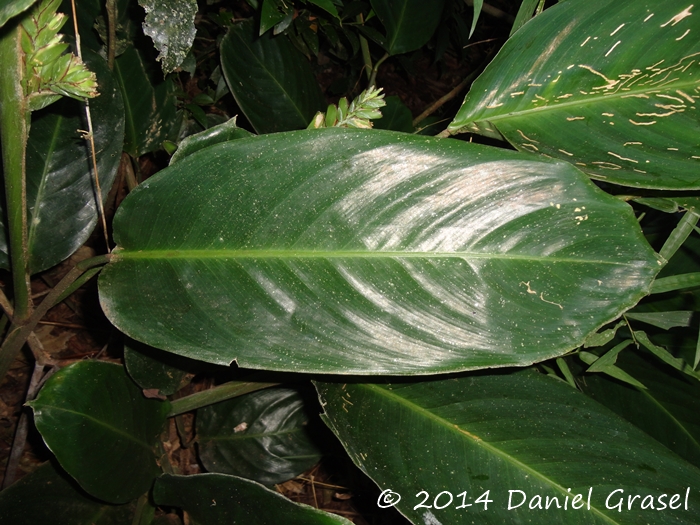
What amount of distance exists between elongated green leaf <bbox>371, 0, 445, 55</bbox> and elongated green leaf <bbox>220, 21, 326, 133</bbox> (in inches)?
12.2

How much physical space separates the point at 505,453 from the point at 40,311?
2.60 ft

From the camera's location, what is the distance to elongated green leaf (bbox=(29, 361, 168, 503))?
750 millimetres

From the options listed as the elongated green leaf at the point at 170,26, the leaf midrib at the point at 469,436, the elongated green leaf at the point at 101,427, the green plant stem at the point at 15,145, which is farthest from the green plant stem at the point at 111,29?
the leaf midrib at the point at 469,436

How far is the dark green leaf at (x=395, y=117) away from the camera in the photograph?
5.01 feet

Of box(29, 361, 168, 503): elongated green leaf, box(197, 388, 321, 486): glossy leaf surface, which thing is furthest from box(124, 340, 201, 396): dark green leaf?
box(197, 388, 321, 486): glossy leaf surface

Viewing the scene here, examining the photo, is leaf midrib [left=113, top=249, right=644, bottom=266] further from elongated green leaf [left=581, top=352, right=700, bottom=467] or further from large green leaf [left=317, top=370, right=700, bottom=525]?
elongated green leaf [left=581, top=352, right=700, bottom=467]

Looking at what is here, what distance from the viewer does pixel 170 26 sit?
77cm

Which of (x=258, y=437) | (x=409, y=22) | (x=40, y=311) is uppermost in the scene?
(x=409, y=22)

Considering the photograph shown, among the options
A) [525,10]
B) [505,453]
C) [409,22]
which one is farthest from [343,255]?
[409,22]

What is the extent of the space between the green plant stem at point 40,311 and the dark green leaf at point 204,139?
7.9 inches

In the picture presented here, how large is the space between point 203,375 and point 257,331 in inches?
36.7

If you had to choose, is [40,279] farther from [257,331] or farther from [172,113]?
[257,331]

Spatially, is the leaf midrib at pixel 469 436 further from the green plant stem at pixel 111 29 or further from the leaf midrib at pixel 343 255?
the green plant stem at pixel 111 29

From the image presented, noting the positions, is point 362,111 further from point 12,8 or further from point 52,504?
point 52,504
